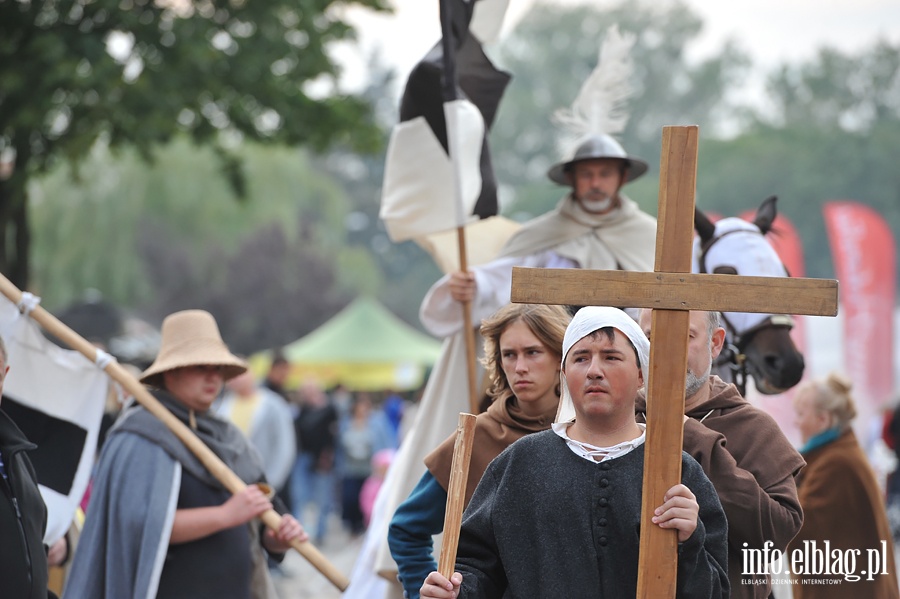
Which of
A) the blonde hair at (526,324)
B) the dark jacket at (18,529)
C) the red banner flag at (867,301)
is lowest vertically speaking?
the dark jacket at (18,529)

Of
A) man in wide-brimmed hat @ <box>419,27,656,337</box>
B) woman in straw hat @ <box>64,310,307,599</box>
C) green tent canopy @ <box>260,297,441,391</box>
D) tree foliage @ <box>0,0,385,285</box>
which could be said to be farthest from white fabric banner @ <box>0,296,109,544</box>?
green tent canopy @ <box>260,297,441,391</box>

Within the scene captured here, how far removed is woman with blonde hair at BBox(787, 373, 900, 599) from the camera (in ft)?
17.7

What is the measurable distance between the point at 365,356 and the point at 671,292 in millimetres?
26675

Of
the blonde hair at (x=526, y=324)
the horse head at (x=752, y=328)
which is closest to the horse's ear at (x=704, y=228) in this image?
the horse head at (x=752, y=328)

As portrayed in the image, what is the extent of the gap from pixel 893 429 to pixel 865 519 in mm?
9626

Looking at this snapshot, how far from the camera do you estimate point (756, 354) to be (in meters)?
5.64

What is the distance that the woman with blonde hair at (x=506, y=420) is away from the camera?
446 cm

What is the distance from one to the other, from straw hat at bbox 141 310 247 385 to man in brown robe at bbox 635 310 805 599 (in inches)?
86.3

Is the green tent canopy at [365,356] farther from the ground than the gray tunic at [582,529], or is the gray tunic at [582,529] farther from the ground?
the green tent canopy at [365,356]

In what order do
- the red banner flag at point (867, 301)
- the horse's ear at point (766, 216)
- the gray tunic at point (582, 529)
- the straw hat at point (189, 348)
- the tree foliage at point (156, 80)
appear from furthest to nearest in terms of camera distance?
the red banner flag at point (867, 301) → the tree foliage at point (156, 80) → the horse's ear at point (766, 216) → the straw hat at point (189, 348) → the gray tunic at point (582, 529)

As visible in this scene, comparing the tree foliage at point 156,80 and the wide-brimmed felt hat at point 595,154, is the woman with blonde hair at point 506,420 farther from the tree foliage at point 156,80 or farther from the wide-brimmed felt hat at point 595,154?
the tree foliage at point 156,80

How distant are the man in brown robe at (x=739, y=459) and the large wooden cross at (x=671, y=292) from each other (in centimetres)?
54

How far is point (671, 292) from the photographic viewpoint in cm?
335

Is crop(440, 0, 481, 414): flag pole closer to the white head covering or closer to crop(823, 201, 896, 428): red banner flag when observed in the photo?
the white head covering
